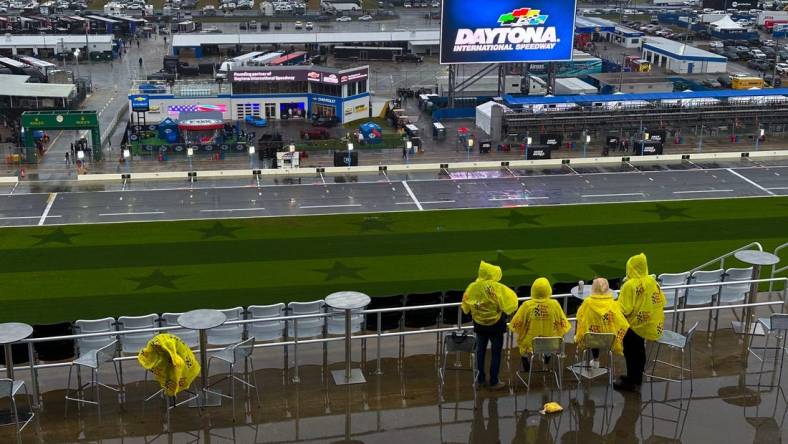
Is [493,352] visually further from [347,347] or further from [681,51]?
[681,51]

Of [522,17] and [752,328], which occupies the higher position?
[522,17]

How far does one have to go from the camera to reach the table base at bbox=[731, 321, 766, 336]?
20.0m

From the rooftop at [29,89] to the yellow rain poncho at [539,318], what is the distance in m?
57.1

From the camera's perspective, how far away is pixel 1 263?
36906mm

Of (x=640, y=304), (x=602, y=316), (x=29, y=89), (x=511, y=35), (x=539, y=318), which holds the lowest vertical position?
(x=29, y=89)

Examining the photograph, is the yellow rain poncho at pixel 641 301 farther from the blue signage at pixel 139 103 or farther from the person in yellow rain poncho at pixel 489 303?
the blue signage at pixel 139 103

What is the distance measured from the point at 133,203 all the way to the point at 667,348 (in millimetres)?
32880

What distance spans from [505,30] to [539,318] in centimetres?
5151

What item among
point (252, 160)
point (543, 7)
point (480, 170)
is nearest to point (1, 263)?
point (252, 160)

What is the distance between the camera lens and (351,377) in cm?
1866

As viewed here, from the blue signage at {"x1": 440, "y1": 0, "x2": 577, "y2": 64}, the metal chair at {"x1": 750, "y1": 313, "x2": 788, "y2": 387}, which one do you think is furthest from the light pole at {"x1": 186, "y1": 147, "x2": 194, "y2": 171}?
the metal chair at {"x1": 750, "y1": 313, "x2": 788, "y2": 387}

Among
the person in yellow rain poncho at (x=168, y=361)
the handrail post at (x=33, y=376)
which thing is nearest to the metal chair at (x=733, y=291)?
the person in yellow rain poncho at (x=168, y=361)

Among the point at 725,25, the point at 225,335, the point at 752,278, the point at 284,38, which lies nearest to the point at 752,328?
the point at 752,278

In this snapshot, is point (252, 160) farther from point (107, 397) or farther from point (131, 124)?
point (107, 397)
